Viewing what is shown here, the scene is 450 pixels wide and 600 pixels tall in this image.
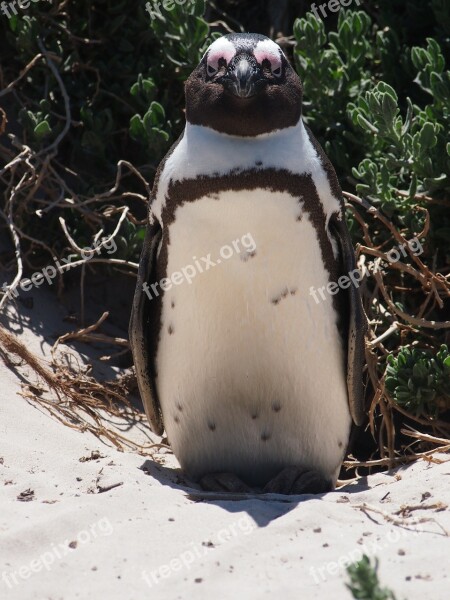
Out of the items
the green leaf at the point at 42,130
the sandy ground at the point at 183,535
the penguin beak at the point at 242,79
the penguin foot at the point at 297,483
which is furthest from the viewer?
the green leaf at the point at 42,130

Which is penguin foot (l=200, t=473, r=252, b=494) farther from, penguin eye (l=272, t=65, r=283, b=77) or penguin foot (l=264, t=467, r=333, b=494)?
penguin eye (l=272, t=65, r=283, b=77)

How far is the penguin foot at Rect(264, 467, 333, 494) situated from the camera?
313cm

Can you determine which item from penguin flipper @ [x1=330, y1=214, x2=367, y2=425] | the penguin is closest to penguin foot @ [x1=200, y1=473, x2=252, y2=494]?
the penguin

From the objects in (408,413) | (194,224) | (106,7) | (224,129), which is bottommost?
(408,413)

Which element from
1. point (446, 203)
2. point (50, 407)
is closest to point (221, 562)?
point (50, 407)

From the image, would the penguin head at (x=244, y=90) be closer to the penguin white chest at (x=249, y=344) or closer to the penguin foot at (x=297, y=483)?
the penguin white chest at (x=249, y=344)

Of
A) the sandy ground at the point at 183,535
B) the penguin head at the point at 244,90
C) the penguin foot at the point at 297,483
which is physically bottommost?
the penguin foot at the point at 297,483

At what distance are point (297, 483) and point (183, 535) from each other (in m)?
0.84

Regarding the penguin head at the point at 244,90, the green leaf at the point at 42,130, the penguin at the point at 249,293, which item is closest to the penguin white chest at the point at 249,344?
the penguin at the point at 249,293

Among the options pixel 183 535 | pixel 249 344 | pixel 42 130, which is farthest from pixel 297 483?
pixel 42 130

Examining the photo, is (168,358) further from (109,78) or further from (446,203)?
(109,78)

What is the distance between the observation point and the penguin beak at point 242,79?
110 inches

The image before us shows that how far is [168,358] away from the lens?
10.6 ft

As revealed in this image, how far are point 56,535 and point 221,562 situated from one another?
0.42 metres
